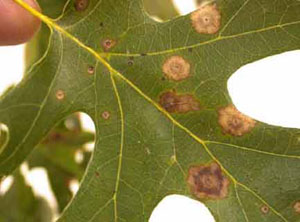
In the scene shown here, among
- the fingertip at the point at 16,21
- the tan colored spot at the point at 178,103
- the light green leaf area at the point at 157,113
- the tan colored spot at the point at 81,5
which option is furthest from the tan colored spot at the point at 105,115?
the fingertip at the point at 16,21

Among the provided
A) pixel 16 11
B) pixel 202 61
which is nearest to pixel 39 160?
pixel 16 11

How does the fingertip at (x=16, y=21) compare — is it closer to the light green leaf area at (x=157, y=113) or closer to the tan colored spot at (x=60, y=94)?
the light green leaf area at (x=157, y=113)

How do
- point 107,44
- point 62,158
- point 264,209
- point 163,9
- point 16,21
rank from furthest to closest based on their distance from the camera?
point 62,158 < point 163,9 < point 16,21 < point 107,44 < point 264,209

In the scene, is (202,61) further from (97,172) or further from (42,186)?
(42,186)

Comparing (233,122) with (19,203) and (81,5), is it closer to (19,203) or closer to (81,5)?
(81,5)


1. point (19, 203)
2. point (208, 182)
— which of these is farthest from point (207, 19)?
point (19, 203)

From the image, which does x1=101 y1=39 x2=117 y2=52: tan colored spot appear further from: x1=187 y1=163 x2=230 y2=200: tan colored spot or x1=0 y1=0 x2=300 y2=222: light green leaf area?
x1=187 y1=163 x2=230 y2=200: tan colored spot
